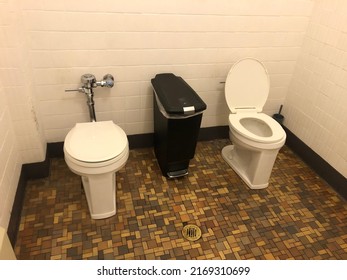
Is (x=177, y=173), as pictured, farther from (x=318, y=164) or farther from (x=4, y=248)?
(x=4, y=248)

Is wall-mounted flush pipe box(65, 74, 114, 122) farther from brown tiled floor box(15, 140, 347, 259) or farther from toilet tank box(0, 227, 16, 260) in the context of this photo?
toilet tank box(0, 227, 16, 260)

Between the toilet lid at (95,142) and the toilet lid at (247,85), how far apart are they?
933mm

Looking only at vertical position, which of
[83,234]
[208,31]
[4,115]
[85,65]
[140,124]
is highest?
[208,31]

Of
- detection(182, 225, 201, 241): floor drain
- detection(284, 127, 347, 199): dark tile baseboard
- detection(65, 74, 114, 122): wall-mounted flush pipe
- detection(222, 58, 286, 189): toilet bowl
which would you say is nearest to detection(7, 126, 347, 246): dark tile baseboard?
detection(284, 127, 347, 199): dark tile baseboard

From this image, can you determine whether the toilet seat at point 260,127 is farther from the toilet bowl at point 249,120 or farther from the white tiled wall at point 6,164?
the white tiled wall at point 6,164

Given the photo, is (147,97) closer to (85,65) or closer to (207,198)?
(85,65)

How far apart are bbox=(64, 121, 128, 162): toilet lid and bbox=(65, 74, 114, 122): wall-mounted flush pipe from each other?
0.22 meters

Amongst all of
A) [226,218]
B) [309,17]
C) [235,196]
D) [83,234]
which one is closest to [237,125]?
[235,196]

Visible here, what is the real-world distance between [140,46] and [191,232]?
1.26 meters

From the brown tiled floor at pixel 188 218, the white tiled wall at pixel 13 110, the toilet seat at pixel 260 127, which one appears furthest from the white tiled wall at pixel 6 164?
the toilet seat at pixel 260 127

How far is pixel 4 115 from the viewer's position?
1602 mm

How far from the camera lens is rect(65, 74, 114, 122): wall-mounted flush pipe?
6.03 feet

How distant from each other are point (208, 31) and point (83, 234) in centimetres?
157

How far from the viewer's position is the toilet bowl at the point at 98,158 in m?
1.46
